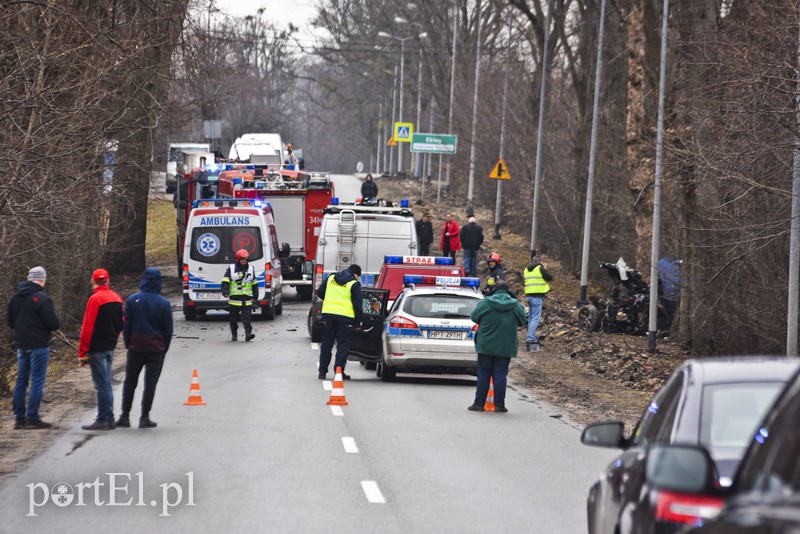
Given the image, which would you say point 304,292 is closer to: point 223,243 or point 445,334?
point 223,243

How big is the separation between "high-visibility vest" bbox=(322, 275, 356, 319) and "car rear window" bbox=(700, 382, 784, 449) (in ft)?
46.6

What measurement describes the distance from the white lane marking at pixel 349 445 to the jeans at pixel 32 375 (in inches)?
139

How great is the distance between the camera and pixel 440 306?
65.1 ft

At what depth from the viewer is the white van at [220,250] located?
2975 centimetres

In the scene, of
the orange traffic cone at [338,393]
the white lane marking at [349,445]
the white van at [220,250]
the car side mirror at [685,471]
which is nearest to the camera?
the car side mirror at [685,471]

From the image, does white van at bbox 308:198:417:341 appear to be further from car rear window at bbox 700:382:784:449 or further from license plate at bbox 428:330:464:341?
car rear window at bbox 700:382:784:449

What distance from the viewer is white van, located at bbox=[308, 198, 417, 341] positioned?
29.4 metres

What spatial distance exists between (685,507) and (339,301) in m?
15.2

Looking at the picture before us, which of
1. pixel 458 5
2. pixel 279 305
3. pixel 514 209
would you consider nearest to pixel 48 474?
pixel 279 305

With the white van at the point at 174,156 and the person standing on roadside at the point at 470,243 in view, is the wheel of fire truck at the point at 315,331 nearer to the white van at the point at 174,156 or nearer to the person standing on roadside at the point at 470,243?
the person standing on roadside at the point at 470,243

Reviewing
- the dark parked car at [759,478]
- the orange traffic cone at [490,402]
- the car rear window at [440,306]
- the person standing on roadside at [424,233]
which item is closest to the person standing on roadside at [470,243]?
the person standing on roadside at [424,233]

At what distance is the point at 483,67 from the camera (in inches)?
2488

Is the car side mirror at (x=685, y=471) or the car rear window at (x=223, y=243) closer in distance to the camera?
the car side mirror at (x=685, y=471)

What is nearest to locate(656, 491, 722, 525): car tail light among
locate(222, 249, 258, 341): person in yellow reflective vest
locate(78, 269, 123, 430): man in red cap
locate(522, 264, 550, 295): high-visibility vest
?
locate(78, 269, 123, 430): man in red cap
